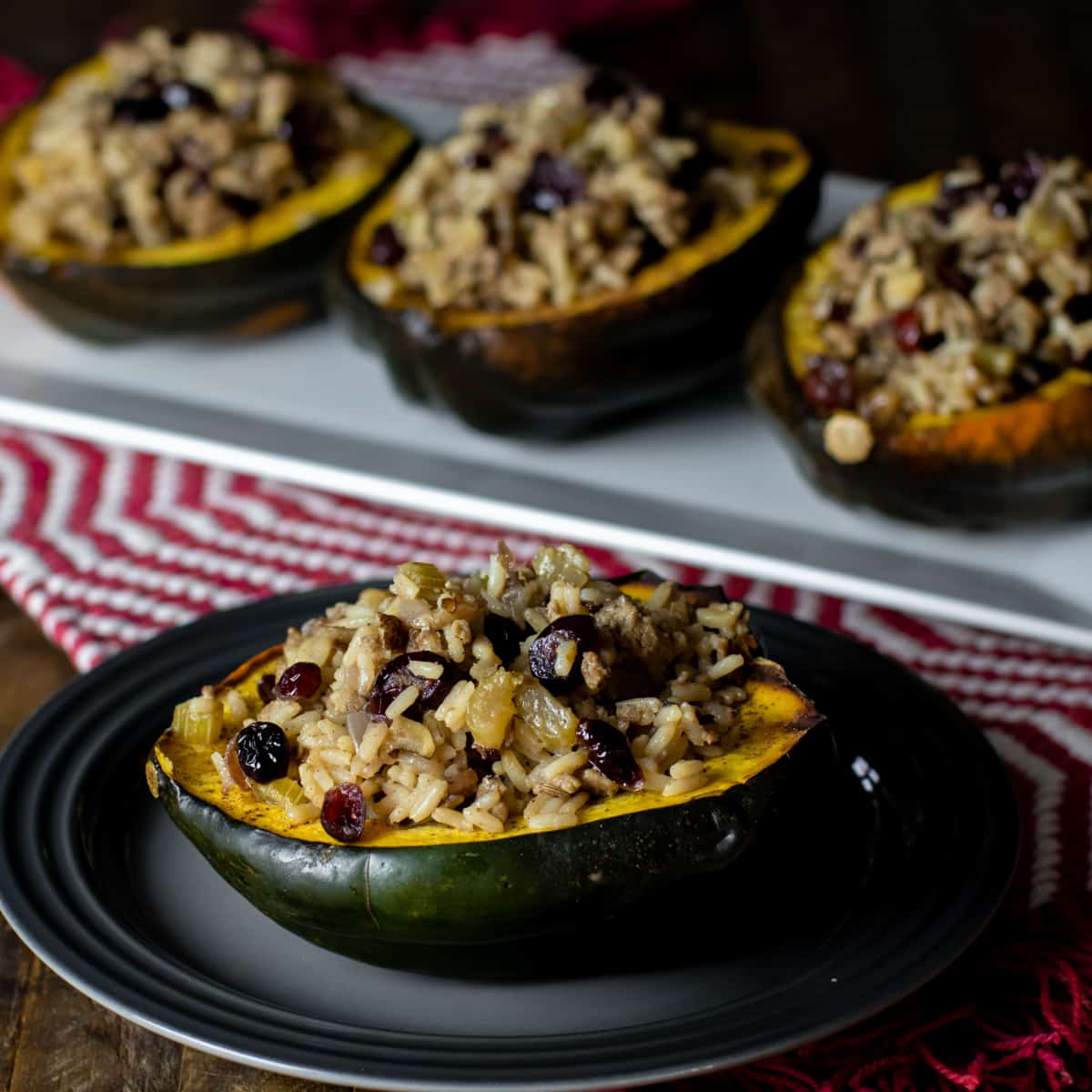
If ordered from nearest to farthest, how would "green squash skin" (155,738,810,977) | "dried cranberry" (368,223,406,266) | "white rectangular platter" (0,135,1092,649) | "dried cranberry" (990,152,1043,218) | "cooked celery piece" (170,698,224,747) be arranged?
"green squash skin" (155,738,810,977) < "cooked celery piece" (170,698,224,747) < "white rectangular platter" (0,135,1092,649) < "dried cranberry" (990,152,1043,218) < "dried cranberry" (368,223,406,266)

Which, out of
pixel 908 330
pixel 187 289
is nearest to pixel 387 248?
pixel 187 289

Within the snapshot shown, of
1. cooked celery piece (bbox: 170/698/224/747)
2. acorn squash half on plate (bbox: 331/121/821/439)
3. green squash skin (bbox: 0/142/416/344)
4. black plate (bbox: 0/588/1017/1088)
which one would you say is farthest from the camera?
green squash skin (bbox: 0/142/416/344)

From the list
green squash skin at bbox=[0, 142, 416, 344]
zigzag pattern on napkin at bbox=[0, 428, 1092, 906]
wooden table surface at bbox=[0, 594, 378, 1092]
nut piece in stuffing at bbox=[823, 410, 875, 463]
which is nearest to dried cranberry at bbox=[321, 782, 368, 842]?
wooden table surface at bbox=[0, 594, 378, 1092]

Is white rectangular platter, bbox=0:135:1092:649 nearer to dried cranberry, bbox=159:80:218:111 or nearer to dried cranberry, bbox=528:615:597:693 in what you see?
dried cranberry, bbox=159:80:218:111

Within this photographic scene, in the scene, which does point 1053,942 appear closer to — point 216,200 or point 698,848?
point 698,848

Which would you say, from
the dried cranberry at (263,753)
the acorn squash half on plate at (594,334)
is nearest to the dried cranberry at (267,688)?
the dried cranberry at (263,753)

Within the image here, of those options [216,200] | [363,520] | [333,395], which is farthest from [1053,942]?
[216,200]
